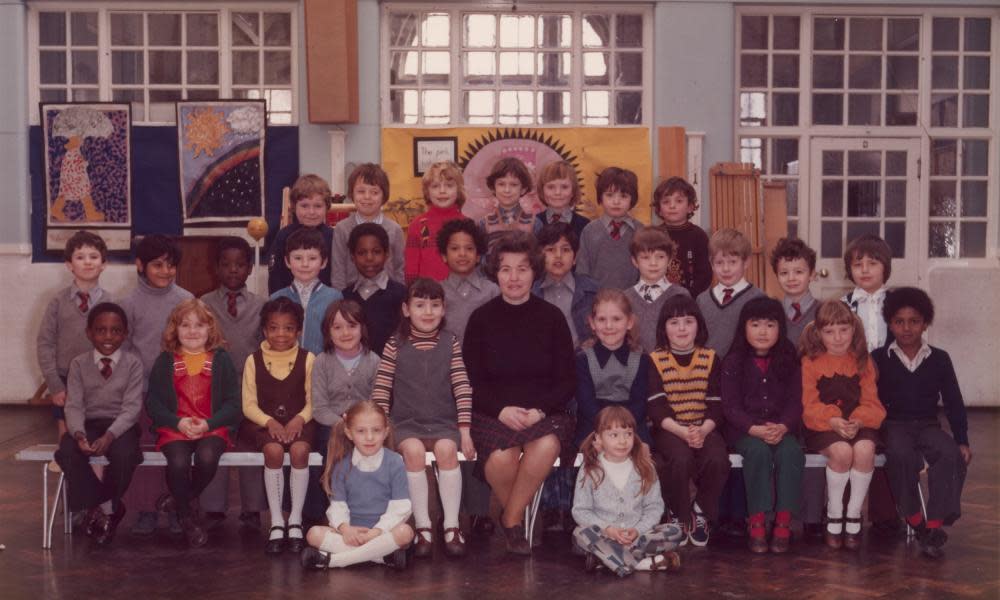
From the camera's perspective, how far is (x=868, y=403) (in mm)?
4883

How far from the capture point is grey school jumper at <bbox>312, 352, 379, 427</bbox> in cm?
488

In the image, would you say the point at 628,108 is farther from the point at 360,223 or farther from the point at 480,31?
the point at 360,223

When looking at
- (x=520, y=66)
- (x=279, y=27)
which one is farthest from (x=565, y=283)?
(x=279, y=27)

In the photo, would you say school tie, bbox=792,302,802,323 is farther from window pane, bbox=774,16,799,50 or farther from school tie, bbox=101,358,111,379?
window pane, bbox=774,16,799,50

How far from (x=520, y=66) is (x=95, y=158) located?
346 cm

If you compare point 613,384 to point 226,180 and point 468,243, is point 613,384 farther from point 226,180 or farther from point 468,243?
point 226,180

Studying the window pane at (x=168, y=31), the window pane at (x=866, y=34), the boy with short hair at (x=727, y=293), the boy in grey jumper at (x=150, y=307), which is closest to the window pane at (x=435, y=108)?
the window pane at (x=168, y=31)

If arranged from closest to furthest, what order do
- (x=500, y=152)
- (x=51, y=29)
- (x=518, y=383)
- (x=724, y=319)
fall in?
(x=518, y=383)
(x=724, y=319)
(x=500, y=152)
(x=51, y=29)

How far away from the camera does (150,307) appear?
5320 mm

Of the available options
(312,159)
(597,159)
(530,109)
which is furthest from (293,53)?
(597,159)

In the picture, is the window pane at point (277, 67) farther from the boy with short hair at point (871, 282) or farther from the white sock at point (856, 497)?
the white sock at point (856, 497)

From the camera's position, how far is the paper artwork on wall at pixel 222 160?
8.82 metres

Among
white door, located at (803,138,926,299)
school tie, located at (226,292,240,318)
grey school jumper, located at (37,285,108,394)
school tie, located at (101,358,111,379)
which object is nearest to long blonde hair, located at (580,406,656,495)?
school tie, located at (226,292,240,318)

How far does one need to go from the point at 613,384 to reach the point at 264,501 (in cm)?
168
